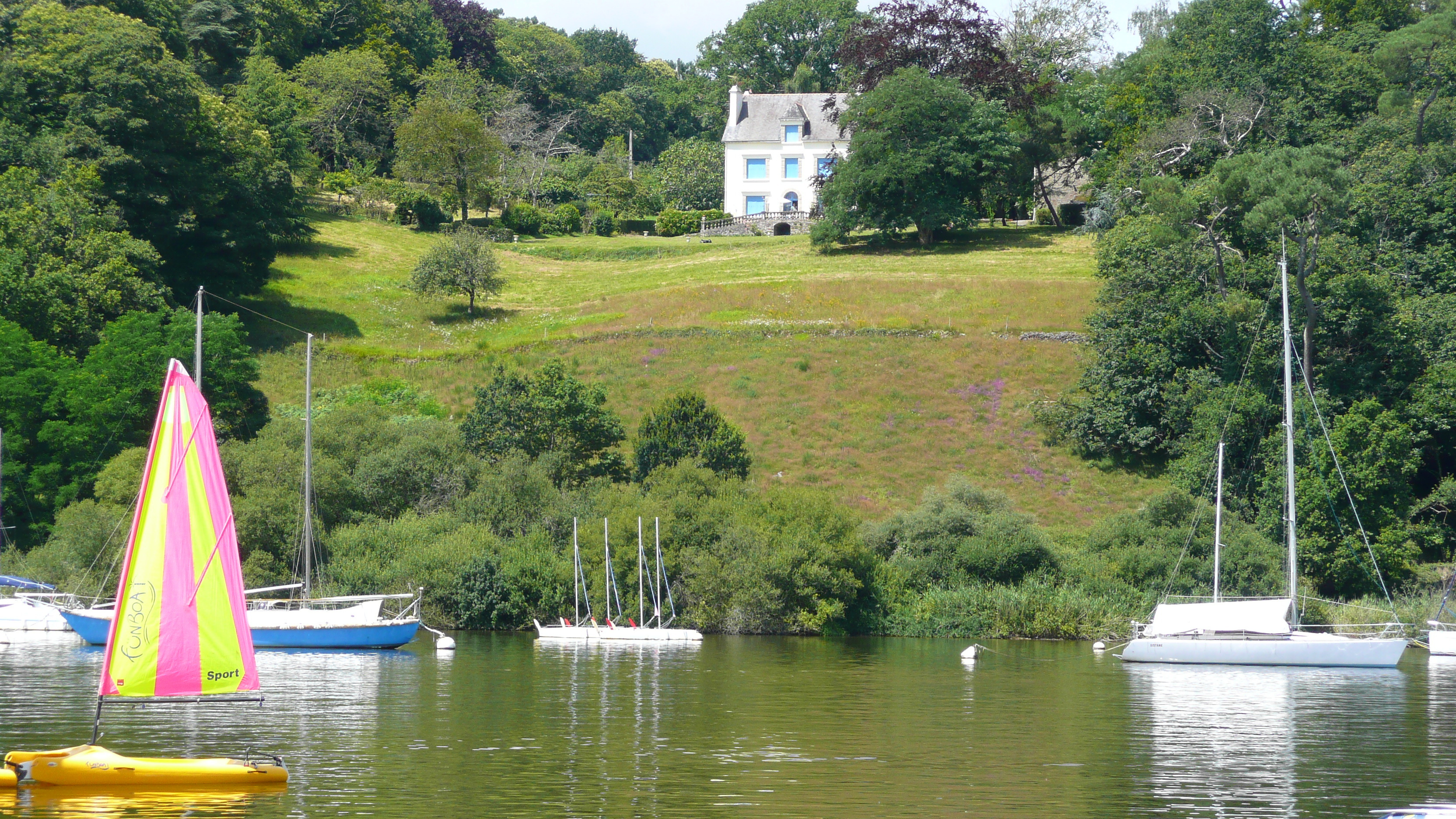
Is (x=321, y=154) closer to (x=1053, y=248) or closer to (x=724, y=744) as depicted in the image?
(x=1053, y=248)

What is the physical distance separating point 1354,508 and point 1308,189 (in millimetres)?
19328

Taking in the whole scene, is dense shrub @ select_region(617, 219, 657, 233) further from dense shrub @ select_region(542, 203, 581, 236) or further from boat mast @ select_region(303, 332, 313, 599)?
boat mast @ select_region(303, 332, 313, 599)

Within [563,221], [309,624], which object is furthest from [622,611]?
[563,221]

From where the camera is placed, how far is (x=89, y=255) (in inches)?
2923

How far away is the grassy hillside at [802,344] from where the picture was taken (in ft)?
236

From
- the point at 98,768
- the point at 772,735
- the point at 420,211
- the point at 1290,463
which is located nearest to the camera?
the point at 98,768

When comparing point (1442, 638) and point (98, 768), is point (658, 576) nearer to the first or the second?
point (1442, 638)

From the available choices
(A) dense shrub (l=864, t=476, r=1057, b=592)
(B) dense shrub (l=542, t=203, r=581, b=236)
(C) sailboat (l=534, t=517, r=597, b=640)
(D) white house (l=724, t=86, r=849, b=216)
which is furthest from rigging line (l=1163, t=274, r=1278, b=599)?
(B) dense shrub (l=542, t=203, r=581, b=236)

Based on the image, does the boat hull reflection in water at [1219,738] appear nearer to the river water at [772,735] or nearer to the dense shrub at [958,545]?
the river water at [772,735]

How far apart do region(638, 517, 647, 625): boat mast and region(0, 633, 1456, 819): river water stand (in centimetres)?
606

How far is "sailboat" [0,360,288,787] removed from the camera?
69.4ft

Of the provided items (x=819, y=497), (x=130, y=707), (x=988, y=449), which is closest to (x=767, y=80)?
(x=988, y=449)

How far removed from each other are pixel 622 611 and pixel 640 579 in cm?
A: 283

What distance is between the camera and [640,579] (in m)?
53.8
